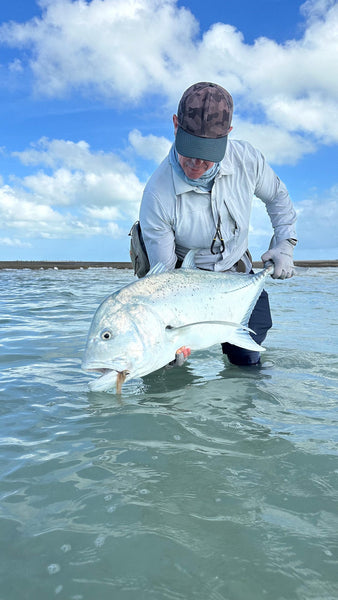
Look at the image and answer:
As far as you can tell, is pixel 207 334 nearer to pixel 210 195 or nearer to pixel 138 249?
pixel 210 195

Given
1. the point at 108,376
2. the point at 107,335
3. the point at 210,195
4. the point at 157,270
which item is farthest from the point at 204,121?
the point at 108,376

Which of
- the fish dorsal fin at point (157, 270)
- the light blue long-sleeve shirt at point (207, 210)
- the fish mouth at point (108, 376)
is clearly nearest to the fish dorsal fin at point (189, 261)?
the fish dorsal fin at point (157, 270)

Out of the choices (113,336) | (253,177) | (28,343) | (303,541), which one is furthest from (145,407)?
(28,343)

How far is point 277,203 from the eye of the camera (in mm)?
4613

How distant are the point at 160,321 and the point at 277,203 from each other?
2.18m

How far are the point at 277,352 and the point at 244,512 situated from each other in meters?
3.52

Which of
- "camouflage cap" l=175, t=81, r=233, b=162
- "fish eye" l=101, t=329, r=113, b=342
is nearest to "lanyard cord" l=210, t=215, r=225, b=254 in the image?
"camouflage cap" l=175, t=81, r=233, b=162

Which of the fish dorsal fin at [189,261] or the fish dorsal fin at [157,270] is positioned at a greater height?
the fish dorsal fin at [189,261]

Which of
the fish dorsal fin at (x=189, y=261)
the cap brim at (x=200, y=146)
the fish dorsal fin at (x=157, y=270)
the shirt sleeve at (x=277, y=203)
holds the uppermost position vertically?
the cap brim at (x=200, y=146)

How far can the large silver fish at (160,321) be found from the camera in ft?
9.55

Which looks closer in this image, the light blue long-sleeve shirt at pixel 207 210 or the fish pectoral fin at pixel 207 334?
the fish pectoral fin at pixel 207 334

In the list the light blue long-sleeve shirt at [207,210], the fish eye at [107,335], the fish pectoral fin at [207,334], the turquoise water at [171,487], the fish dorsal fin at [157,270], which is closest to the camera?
the turquoise water at [171,487]

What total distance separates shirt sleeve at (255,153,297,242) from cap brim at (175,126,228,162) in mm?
949

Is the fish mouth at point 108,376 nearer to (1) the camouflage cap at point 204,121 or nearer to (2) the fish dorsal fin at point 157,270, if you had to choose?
(2) the fish dorsal fin at point 157,270
